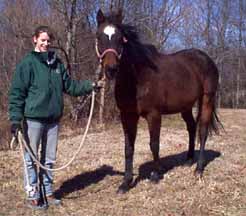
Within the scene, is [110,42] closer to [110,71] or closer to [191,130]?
[110,71]

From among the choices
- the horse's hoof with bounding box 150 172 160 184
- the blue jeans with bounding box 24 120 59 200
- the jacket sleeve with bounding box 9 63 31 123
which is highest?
the jacket sleeve with bounding box 9 63 31 123

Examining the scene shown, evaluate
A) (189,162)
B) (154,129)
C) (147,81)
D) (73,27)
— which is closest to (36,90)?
(147,81)

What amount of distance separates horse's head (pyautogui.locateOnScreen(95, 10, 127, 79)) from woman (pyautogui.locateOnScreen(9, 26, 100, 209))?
1.25 feet

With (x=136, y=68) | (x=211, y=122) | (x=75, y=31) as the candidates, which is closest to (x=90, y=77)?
(x=75, y=31)

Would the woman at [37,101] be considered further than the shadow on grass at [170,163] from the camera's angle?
No

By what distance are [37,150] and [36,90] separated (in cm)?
60

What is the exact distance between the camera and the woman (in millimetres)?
3789

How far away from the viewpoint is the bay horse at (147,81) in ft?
13.2

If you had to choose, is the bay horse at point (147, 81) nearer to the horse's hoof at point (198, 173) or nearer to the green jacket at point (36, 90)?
the horse's hoof at point (198, 173)

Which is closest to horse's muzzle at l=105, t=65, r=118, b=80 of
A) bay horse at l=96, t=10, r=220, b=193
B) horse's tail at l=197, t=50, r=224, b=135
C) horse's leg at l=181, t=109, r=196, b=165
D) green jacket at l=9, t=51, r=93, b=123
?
bay horse at l=96, t=10, r=220, b=193

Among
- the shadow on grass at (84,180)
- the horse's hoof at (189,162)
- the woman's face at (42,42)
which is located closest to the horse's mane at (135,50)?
the woman's face at (42,42)

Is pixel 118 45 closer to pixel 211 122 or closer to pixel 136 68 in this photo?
pixel 136 68

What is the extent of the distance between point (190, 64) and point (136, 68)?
131cm

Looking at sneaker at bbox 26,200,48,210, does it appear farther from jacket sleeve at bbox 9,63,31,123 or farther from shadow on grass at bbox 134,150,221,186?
shadow on grass at bbox 134,150,221,186
